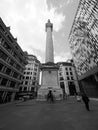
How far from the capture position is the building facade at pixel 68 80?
143ft

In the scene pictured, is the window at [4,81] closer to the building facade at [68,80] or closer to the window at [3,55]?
the window at [3,55]

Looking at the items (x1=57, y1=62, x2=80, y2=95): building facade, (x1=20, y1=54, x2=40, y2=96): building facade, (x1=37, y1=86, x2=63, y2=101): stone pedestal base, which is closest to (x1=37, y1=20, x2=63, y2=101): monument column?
(x1=37, y1=86, x2=63, y2=101): stone pedestal base

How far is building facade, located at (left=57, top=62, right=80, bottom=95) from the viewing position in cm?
4355

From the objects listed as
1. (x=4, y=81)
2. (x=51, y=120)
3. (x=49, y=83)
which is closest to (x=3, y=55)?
(x=4, y=81)

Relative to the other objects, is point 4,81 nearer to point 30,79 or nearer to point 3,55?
point 3,55

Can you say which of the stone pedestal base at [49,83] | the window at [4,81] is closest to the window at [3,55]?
the window at [4,81]

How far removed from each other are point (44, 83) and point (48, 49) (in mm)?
8952

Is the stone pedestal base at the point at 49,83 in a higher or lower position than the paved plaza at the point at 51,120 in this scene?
higher

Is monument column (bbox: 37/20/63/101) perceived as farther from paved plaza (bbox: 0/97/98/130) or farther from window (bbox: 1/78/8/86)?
window (bbox: 1/78/8/86)

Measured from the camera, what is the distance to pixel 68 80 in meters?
47.1

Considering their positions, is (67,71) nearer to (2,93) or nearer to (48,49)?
(48,49)

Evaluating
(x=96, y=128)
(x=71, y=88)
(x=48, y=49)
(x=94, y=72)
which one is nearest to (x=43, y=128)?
(x=96, y=128)

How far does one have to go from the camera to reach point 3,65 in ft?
68.3

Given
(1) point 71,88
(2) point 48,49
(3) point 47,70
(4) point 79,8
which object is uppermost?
(4) point 79,8
